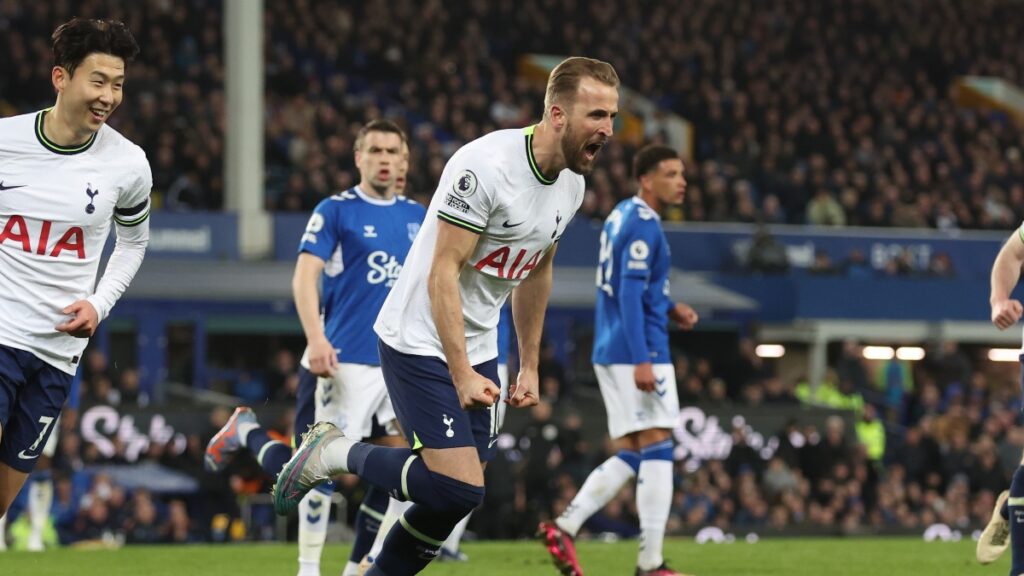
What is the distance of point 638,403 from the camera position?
977 cm

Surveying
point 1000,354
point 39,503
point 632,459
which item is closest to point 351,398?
point 632,459

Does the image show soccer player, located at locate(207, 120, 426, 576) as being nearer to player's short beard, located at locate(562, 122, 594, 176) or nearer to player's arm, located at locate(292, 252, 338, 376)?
player's arm, located at locate(292, 252, 338, 376)

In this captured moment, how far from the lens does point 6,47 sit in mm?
25359

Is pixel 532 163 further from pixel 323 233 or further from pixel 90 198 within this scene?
pixel 323 233

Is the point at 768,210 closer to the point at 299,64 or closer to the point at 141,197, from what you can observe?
the point at 299,64

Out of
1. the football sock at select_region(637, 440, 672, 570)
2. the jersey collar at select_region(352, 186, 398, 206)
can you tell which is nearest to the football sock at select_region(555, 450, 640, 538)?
the football sock at select_region(637, 440, 672, 570)

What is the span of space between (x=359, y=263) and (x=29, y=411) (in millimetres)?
2438

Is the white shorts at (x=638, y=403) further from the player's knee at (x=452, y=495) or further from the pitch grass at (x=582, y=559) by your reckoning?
the player's knee at (x=452, y=495)

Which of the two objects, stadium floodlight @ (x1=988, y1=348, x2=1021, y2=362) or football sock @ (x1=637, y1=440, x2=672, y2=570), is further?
stadium floodlight @ (x1=988, y1=348, x2=1021, y2=362)

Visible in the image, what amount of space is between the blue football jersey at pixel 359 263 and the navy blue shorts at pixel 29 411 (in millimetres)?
2210

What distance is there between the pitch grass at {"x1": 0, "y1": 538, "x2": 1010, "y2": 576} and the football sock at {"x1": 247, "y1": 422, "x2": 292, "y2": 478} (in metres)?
1.42

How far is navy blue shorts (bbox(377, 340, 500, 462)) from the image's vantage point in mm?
6328

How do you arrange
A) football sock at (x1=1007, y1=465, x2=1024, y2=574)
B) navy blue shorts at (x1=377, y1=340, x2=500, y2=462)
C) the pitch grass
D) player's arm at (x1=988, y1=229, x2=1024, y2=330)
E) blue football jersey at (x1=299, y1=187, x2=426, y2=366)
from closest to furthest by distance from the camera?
navy blue shorts at (x1=377, y1=340, x2=500, y2=462)
football sock at (x1=1007, y1=465, x2=1024, y2=574)
player's arm at (x1=988, y1=229, x2=1024, y2=330)
blue football jersey at (x1=299, y1=187, x2=426, y2=366)
the pitch grass

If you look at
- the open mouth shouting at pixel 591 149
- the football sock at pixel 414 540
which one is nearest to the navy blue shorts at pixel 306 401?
the football sock at pixel 414 540
